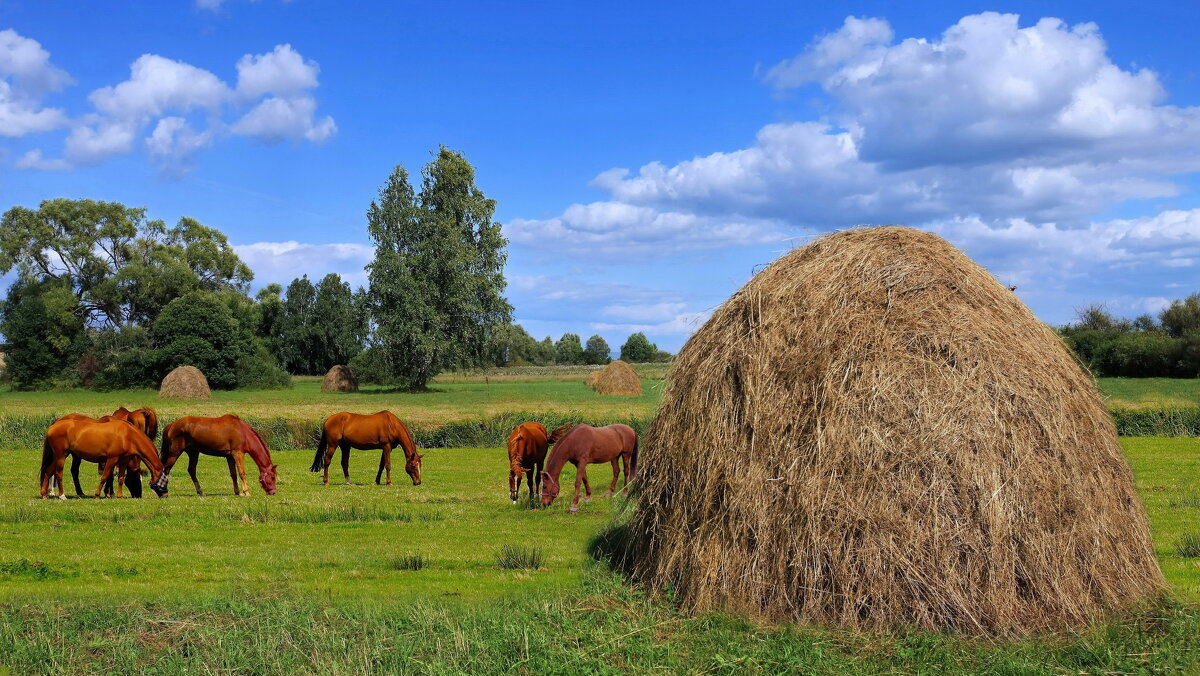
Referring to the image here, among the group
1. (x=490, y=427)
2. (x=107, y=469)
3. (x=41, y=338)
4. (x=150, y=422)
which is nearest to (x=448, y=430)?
(x=490, y=427)

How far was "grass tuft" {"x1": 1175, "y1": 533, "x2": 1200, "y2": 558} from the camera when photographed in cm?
1283

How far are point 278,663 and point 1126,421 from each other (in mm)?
36064

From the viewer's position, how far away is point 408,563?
40.4 feet

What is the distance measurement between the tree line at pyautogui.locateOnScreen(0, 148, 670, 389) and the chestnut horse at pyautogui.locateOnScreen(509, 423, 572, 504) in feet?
163

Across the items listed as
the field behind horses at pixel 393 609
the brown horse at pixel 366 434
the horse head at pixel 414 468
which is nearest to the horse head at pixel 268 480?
the brown horse at pixel 366 434

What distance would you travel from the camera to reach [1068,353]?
990 centimetres

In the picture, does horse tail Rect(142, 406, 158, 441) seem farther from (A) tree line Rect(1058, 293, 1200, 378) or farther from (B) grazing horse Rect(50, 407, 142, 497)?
(A) tree line Rect(1058, 293, 1200, 378)

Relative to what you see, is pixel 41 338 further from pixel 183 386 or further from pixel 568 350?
pixel 568 350

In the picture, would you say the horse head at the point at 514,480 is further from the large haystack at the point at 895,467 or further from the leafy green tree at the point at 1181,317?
the leafy green tree at the point at 1181,317

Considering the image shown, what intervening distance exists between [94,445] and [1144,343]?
7521cm

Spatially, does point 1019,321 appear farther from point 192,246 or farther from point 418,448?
point 192,246

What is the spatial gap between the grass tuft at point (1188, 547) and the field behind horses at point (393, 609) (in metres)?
0.16

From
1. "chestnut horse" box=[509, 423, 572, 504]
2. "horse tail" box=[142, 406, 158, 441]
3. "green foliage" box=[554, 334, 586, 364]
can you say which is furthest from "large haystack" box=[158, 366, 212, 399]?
"green foliage" box=[554, 334, 586, 364]

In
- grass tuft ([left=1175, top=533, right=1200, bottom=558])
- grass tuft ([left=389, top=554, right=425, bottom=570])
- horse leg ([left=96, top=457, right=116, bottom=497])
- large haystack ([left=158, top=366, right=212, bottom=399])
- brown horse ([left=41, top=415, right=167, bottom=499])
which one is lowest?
grass tuft ([left=1175, top=533, right=1200, bottom=558])
